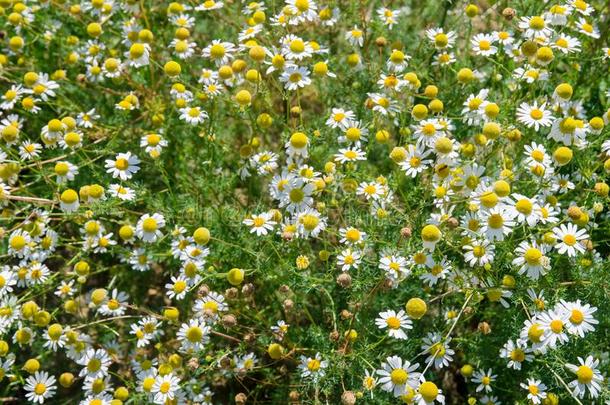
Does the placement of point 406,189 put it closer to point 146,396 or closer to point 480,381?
point 480,381

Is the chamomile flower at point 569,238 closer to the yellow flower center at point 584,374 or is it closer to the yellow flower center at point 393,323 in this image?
the yellow flower center at point 584,374

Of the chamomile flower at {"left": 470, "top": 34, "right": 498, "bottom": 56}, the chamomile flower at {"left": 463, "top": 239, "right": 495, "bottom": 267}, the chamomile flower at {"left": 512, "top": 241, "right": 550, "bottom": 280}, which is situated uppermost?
the chamomile flower at {"left": 470, "top": 34, "right": 498, "bottom": 56}

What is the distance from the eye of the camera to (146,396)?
3342 millimetres

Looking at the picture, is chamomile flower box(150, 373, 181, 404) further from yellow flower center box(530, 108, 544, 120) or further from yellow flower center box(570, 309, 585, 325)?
yellow flower center box(530, 108, 544, 120)

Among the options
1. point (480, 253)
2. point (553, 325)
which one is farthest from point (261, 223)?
point (553, 325)

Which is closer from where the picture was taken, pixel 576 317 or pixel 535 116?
pixel 576 317

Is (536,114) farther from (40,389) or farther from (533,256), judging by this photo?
(40,389)

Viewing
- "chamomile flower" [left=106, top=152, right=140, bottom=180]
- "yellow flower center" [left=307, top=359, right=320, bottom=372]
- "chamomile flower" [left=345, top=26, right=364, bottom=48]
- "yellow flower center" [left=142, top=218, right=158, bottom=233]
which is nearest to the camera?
"yellow flower center" [left=307, top=359, right=320, bottom=372]

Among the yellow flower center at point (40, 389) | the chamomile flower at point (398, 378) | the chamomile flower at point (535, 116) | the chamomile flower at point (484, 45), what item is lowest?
the yellow flower center at point (40, 389)

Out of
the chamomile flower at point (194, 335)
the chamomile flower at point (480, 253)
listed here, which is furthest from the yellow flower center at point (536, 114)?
the chamomile flower at point (194, 335)

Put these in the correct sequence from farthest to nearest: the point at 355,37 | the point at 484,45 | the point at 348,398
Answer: the point at 355,37, the point at 484,45, the point at 348,398

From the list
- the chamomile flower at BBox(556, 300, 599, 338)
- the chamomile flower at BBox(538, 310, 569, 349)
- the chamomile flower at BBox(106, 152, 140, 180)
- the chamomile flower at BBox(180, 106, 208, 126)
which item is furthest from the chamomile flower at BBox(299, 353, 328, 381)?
the chamomile flower at BBox(180, 106, 208, 126)

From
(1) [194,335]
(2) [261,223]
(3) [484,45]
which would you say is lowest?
(1) [194,335]

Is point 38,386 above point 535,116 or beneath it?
beneath
